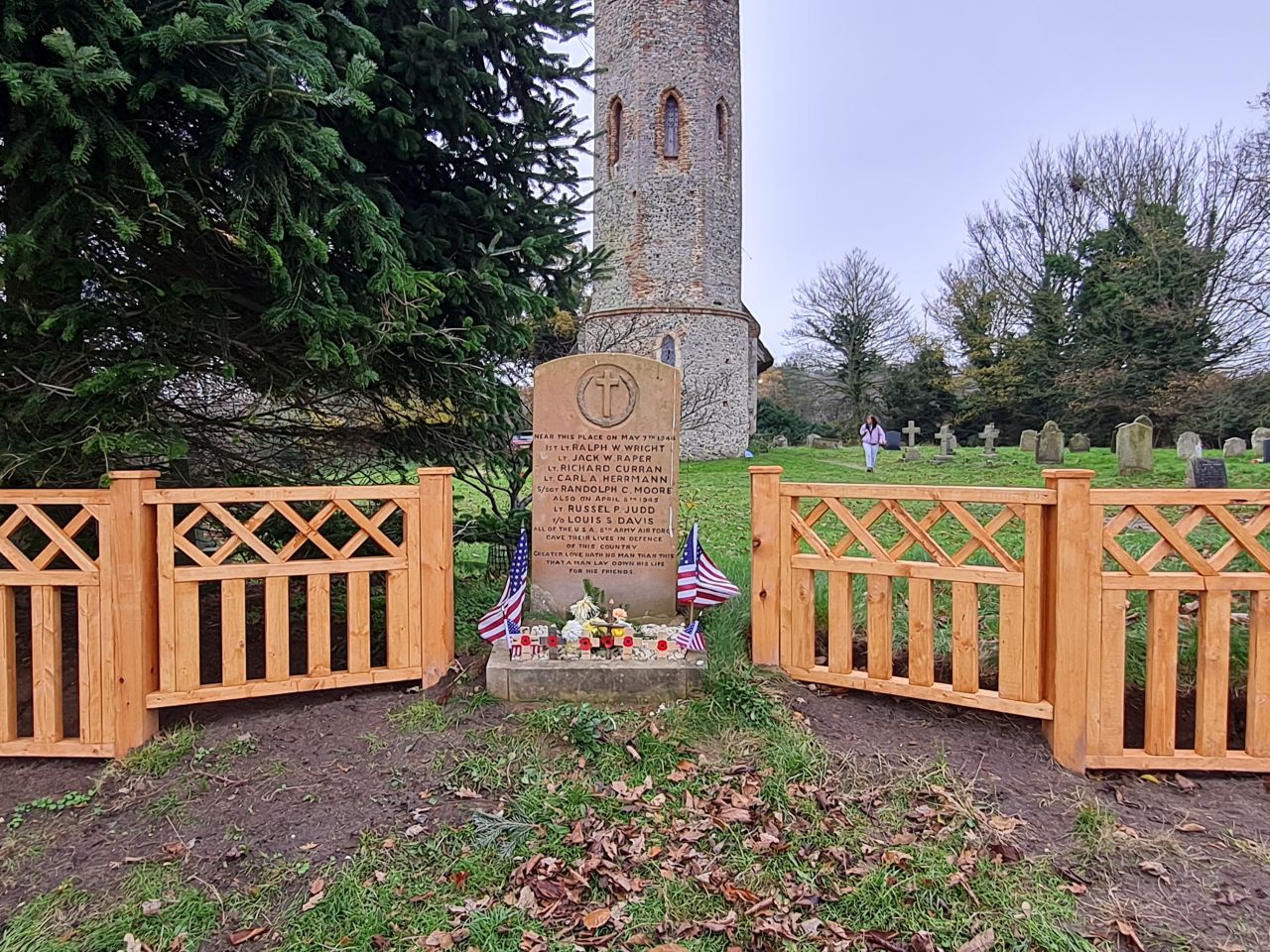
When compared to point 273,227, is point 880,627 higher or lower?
lower

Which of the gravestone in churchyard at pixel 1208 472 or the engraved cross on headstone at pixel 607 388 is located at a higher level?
the engraved cross on headstone at pixel 607 388

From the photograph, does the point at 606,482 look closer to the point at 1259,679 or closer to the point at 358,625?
the point at 358,625

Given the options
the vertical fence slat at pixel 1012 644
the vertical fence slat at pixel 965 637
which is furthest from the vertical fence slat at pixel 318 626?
the vertical fence slat at pixel 1012 644

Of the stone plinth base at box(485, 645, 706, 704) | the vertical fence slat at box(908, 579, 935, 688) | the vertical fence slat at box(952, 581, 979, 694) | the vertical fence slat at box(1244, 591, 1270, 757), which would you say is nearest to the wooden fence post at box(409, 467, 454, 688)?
the stone plinth base at box(485, 645, 706, 704)

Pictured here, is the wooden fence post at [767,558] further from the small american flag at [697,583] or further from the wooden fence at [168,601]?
the wooden fence at [168,601]

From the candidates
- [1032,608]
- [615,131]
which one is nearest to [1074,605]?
[1032,608]

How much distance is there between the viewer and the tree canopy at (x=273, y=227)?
301 centimetres

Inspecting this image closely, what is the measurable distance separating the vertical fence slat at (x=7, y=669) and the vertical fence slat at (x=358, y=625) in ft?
5.22

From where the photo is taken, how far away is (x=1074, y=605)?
3.26 metres

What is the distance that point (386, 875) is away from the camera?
2.62m

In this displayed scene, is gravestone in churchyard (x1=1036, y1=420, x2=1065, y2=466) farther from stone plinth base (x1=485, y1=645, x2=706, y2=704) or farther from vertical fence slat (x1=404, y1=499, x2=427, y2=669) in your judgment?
vertical fence slat (x1=404, y1=499, x2=427, y2=669)

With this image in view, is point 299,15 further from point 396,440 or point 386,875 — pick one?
point 386,875

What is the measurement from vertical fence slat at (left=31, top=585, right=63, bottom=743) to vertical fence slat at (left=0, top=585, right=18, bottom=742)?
0.13 metres

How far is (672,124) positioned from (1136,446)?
52.6 ft
